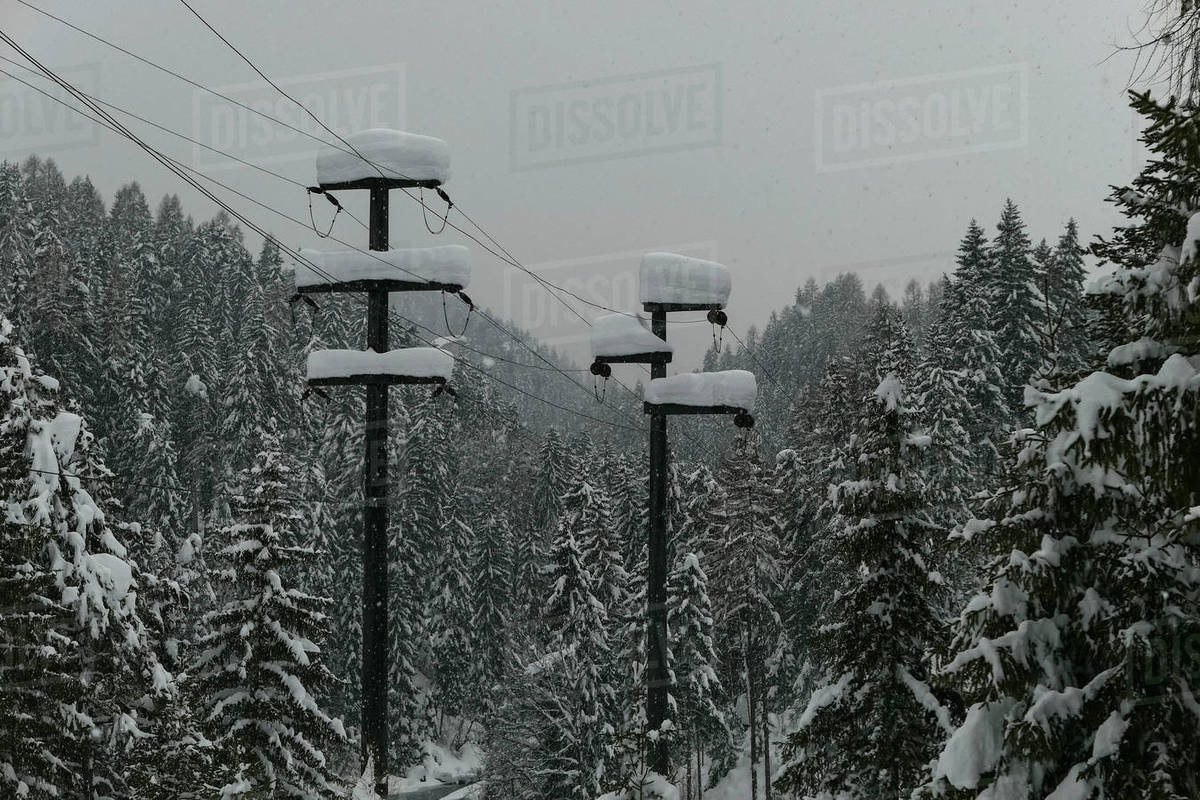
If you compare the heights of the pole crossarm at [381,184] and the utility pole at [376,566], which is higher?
the pole crossarm at [381,184]

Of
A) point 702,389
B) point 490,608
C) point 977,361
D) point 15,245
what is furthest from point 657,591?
point 15,245

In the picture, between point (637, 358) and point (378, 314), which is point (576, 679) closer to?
point (637, 358)

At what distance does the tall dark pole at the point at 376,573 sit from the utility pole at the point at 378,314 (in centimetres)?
1

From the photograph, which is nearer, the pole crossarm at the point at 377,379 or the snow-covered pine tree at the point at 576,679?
the pole crossarm at the point at 377,379

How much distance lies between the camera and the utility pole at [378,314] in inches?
484

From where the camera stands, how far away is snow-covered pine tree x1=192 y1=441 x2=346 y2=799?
15383 millimetres

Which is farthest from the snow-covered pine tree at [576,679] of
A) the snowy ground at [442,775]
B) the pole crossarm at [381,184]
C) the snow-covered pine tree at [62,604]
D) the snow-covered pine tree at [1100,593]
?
the snow-covered pine tree at [1100,593]

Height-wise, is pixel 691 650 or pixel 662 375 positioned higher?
pixel 662 375

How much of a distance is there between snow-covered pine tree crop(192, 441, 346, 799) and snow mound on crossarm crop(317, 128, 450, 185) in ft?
19.3

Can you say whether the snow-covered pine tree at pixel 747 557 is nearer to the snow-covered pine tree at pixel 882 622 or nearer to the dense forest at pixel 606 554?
the dense forest at pixel 606 554

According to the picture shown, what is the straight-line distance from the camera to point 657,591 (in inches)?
513

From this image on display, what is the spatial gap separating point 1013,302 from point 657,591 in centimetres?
3632

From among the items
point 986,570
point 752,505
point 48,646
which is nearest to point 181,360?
point 752,505

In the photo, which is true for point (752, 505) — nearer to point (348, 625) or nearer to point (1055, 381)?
point (348, 625)
